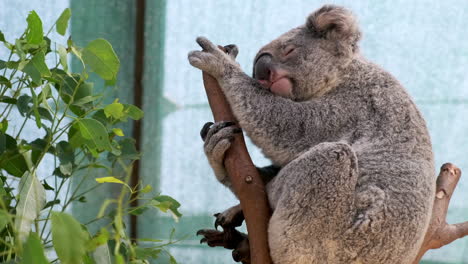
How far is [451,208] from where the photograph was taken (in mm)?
2994

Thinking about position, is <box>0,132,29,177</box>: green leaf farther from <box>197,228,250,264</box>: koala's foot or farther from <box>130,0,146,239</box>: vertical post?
<box>130,0,146,239</box>: vertical post

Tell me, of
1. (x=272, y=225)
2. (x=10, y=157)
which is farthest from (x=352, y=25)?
(x=10, y=157)

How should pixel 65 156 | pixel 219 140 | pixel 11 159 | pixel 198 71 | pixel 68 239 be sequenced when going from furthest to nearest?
pixel 198 71
pixel 219 140
pixel 65 156
pixel 11 159
pixel 68 239

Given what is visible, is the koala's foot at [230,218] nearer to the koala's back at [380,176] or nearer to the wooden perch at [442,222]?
the koala's back at [380,176]

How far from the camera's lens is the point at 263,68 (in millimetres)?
2059

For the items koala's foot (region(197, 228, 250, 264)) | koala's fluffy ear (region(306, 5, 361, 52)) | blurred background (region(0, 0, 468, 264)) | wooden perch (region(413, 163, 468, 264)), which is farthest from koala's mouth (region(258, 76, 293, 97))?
blurred background (region(0, 0, 468, 264))

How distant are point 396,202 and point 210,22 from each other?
6.37 feet

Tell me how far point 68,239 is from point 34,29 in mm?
790

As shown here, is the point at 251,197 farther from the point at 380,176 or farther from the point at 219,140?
the point at 380,176

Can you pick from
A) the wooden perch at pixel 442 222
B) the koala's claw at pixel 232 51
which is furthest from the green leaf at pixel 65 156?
the wooden perch at pixel 442 222

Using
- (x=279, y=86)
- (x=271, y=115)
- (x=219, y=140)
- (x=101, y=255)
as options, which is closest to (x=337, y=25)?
(x=279, y=86)

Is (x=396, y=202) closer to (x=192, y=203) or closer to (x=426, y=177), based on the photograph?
(x=426, y=177)

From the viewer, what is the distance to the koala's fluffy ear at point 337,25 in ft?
6.82

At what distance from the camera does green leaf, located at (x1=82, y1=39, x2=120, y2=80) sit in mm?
1362
